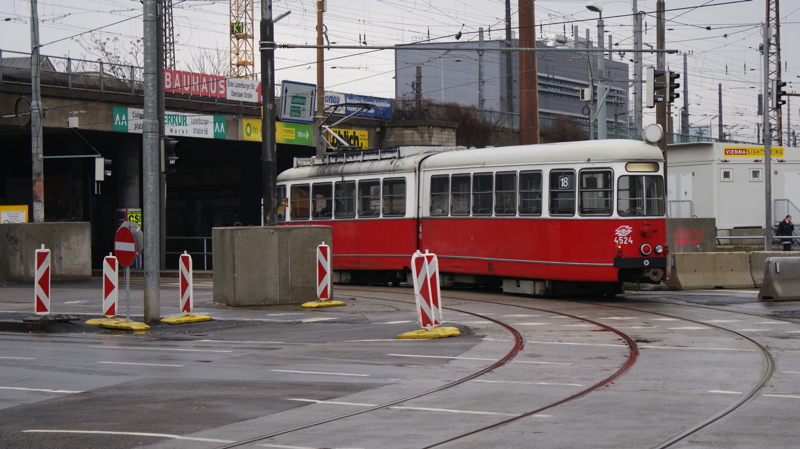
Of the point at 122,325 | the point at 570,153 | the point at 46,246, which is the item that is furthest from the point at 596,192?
the point at 46,246

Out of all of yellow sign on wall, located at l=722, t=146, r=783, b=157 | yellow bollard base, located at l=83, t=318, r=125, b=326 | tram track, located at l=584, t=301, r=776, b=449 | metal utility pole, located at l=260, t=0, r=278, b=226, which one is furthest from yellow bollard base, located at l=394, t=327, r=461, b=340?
yellow sign on wall, located at l=722, t=146, r=783, b=157

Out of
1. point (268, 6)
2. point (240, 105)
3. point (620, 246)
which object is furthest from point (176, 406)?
point (240, 105)

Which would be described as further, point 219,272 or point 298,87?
point 298,87

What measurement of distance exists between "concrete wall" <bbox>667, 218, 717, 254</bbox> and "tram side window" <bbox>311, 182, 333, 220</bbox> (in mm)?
9152

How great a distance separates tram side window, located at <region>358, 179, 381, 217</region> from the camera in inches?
1015

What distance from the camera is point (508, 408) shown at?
8867 millimetres

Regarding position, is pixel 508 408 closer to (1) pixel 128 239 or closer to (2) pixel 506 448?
(2) pixel 506 448

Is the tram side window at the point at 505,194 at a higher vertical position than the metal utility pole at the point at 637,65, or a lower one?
lower

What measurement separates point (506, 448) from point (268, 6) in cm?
1839

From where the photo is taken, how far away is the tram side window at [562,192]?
67.9 ft

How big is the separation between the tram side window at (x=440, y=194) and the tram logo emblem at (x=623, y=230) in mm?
4821

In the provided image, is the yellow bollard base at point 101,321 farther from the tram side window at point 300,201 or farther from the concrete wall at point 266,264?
the tram side window at point 300,201

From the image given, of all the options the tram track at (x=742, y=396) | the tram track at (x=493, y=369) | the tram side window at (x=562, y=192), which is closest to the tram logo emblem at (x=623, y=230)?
the tram side window at (x=562, y=192)

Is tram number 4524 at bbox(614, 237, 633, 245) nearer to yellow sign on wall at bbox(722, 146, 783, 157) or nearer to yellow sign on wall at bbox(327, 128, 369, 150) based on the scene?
yellow sign on wall at bbox(722, 146, 783, 157)
